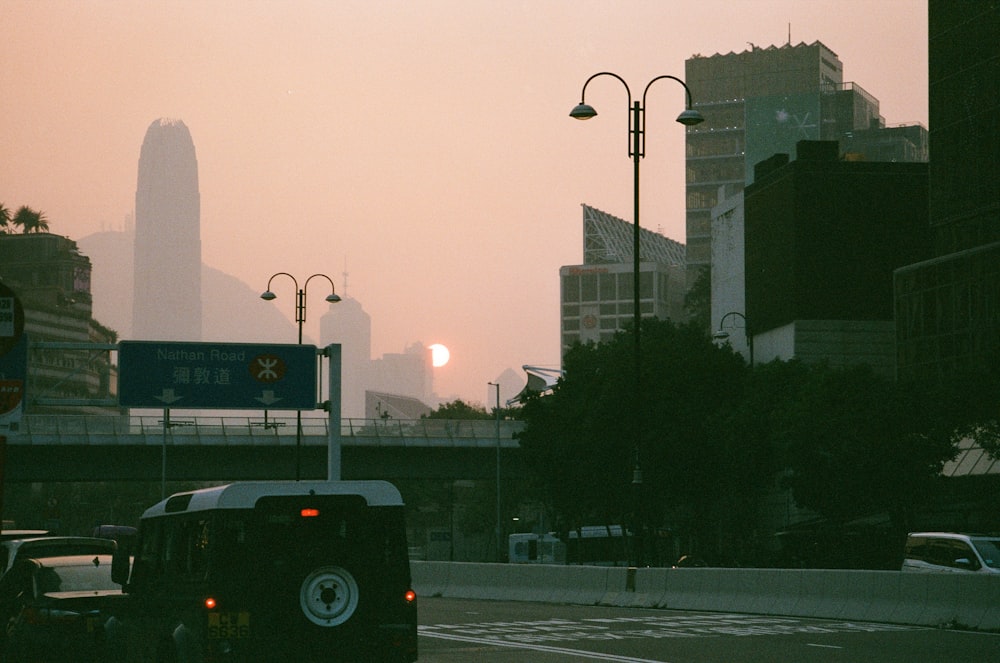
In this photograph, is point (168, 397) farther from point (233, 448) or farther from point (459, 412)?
point (459, 412)

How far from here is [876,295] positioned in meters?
93.2

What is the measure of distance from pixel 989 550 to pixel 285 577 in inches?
740

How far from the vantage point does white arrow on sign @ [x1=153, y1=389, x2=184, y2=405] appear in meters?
29.4

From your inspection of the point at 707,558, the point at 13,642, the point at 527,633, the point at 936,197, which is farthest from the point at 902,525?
the point at 13,642

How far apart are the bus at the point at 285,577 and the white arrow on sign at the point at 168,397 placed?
56.4 feet

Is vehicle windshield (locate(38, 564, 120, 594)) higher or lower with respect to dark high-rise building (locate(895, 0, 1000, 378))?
lower

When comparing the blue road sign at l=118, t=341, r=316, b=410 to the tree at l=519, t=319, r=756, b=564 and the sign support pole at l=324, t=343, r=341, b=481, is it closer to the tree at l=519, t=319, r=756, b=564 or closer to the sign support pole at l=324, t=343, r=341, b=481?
the sign support pole at l=324, t=343, r=341, b=481

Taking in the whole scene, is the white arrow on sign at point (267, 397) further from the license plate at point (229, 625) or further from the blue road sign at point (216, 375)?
the license plate at point (229, 625)

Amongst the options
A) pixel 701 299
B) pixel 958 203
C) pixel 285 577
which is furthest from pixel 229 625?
pixel 701 299

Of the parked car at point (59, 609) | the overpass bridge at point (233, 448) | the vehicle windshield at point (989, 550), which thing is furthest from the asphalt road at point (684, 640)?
the overpass bridge at point (233, 448)

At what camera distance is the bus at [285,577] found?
11516 millimetres

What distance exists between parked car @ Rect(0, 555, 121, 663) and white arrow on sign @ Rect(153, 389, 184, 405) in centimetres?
1368

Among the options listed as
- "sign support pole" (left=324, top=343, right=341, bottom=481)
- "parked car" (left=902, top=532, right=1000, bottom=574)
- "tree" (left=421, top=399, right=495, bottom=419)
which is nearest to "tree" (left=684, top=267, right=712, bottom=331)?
"tree" (left=421, top=399, right=495, bottom=419)

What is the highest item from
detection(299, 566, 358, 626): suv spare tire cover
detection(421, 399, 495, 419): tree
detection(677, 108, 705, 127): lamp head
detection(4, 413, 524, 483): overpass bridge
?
detection(677, 108, 705, 127): lamp head
